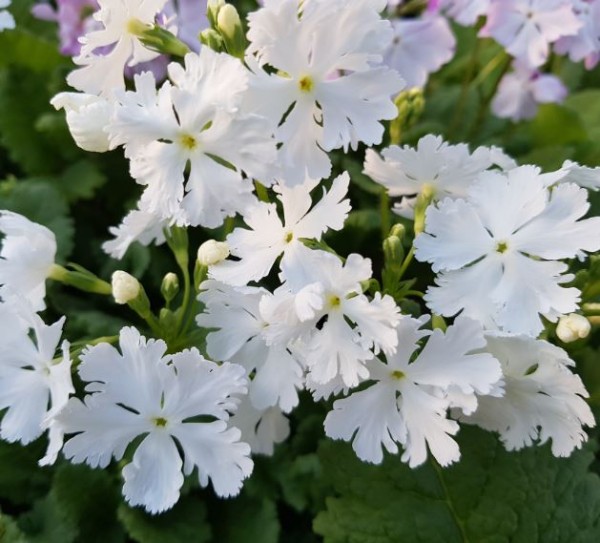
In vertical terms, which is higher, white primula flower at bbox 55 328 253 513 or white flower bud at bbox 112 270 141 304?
white flower bud at bbox 112 270 141 304

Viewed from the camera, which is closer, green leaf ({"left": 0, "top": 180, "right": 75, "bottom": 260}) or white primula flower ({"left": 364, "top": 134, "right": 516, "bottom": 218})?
white primula flower ({"left": 364, "top": 134, "right": 516, "bottom": 218})

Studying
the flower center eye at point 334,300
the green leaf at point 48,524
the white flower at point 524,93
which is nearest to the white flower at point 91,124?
the flower center eye at point 334,300

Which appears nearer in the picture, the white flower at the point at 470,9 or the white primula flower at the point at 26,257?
the white primula flower at the point at 26,257

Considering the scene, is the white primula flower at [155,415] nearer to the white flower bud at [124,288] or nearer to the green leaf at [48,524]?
the white flower bud at [124,288]

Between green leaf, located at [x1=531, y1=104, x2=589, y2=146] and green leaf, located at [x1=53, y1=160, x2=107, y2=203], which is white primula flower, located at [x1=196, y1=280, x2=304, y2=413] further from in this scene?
green leaf, located at [x1=531, y1=104, x2=589, y2=146]

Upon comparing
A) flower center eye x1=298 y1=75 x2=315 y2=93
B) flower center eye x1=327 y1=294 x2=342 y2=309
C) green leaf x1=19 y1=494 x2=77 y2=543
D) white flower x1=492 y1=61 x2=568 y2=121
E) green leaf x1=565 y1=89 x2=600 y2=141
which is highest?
flower center eye x1=298 y1=75 x2=315 y2=93

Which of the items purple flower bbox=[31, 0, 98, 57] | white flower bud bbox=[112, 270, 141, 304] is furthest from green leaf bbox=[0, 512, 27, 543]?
purple flower bbox=[31, 0, 98, 57]
